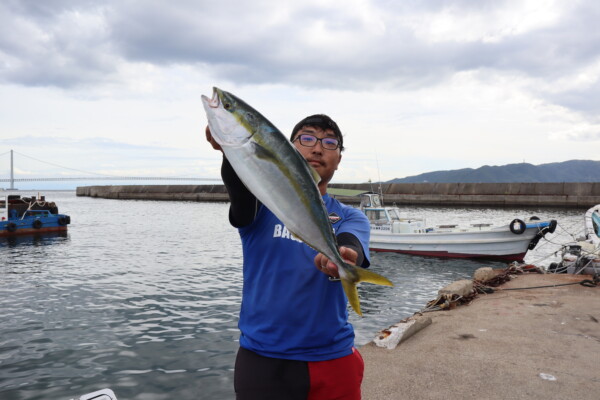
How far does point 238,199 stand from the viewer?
2.11m

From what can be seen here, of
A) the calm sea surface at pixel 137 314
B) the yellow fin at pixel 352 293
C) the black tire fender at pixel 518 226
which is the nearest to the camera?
the yellow fin at pixel 352 293

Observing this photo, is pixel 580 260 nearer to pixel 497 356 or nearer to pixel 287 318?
pixel 497 356

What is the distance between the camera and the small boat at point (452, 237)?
67.5ft

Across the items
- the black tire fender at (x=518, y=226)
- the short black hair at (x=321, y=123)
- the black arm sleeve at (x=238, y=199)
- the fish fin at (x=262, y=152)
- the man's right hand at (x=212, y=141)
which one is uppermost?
the short black hair at (x=321, y=123)

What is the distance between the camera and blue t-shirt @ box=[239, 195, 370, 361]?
2.18m

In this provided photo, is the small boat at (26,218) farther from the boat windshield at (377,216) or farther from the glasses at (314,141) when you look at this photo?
the glasses at (314,141)

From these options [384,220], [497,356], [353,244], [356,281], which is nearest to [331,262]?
[356,281]

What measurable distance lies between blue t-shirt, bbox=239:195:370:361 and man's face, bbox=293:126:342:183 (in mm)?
450

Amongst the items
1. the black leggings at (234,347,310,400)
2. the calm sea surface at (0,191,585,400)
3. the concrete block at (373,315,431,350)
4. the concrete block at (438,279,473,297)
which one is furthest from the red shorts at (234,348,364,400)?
the concrete block at (438,279,473,297)

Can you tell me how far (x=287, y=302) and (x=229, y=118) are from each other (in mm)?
1018

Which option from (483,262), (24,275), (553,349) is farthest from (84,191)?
(553,349)

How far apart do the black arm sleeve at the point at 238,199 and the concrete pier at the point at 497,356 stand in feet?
12.4

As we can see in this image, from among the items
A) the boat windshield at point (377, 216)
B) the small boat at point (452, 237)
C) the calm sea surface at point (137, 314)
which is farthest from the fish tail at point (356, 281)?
the boat windshield at point (377, 216)

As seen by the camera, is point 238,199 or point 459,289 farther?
point 459,289
